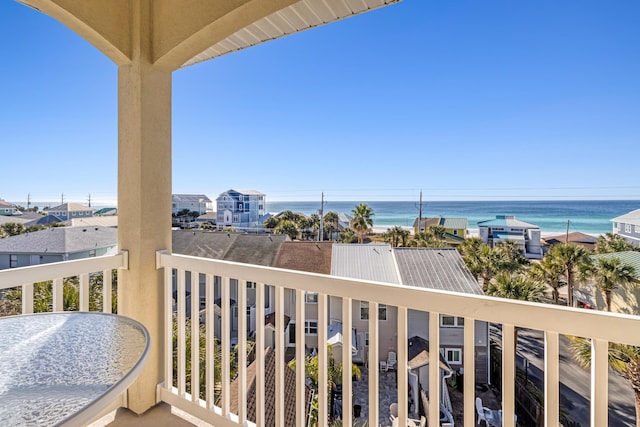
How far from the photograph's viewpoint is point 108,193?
211 cm

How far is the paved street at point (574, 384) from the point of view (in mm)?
1049

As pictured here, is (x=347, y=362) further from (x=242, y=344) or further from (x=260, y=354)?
(x=242, y=344)

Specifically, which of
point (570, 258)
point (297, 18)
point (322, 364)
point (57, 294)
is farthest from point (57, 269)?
point (570, 258)

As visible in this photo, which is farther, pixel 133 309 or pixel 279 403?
pixel 133 309

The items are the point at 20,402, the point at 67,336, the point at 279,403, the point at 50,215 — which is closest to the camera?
the point at 20,402

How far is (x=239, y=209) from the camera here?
Result: 230 cm

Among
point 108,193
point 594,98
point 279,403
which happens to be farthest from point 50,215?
point 594,98

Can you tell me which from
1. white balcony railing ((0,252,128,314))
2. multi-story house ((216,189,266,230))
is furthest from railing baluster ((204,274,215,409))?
white balcony railing ((0,252,128,314))

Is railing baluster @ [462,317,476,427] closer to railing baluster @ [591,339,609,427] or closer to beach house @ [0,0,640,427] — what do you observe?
beach house @ [0,0,640,427]

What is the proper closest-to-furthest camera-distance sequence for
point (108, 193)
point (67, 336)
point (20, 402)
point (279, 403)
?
point (20, 402)
point (67, 336)
point (279, 403)
point (108, 193)

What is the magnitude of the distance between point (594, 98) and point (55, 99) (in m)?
3.56

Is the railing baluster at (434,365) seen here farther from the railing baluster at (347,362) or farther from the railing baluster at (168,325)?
the railing baluster at (168,325)

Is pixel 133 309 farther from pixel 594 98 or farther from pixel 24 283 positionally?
pixel 594 98

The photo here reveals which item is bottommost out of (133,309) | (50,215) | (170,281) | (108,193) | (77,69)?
(133,309)
